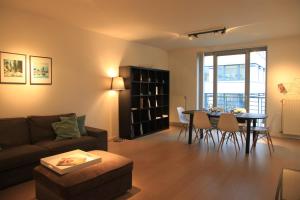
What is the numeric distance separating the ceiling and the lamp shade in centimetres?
103

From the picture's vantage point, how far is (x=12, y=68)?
352 centimetres

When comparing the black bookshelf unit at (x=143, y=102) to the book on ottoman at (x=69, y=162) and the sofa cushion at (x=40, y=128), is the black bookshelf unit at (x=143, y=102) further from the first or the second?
the book on ottoman at (x=69, y=162)

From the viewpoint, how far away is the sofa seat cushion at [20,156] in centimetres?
270

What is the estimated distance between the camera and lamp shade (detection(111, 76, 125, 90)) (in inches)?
200

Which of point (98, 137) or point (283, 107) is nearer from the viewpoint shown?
point (98, 137)

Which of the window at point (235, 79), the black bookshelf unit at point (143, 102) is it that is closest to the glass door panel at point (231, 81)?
the window at point (235, 79)

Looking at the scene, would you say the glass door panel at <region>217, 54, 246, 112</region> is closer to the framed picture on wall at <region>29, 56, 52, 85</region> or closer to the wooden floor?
the wooden floor

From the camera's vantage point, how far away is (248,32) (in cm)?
485

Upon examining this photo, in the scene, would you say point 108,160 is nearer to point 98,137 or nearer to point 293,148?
point 98,137

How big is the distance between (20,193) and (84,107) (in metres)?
2.28

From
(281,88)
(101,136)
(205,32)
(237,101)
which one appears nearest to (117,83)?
(101,136)

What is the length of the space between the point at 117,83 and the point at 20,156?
268cm

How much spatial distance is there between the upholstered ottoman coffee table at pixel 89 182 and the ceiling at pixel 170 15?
7.52ft

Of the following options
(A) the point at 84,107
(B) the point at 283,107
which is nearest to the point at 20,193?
(A) the point at 84,107
